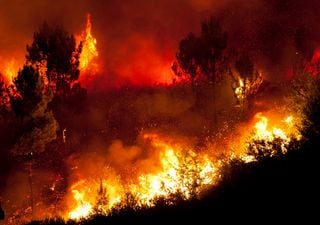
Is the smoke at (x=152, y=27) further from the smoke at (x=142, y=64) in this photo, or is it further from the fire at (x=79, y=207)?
the fire at (x=79, y=207)

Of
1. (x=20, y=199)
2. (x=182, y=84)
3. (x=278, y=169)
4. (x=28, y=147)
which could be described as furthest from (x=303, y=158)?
(x=182, y=84)

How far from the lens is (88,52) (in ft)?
171

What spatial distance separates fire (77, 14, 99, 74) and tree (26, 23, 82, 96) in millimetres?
15602

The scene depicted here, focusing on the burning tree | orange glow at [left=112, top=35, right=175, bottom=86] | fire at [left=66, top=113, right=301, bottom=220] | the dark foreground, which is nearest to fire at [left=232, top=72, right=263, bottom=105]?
the burning tree

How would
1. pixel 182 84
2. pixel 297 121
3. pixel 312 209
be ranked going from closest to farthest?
1. pixel 312 209
2. pixel 297 121
3. pixel 182 84

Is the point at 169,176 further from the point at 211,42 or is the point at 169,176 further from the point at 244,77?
the point at 211,42

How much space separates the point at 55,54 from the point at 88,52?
808 inches

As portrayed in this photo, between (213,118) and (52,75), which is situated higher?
(52,75)

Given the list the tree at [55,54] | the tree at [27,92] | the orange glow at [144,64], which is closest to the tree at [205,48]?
the tree at [55,54]

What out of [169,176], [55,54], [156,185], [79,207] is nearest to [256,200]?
[169,176]

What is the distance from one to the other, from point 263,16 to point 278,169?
51063 millimetres

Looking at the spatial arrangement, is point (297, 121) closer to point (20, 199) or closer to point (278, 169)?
point (278, 169)

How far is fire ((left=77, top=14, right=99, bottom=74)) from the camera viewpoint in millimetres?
49450

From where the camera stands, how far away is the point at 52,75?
32812 mm
